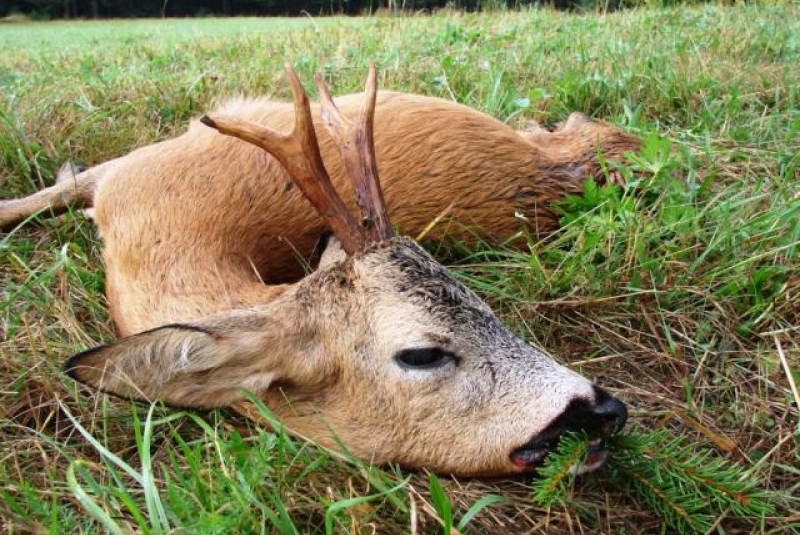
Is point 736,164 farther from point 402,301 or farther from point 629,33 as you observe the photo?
point 629,33

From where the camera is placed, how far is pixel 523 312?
2.98 metres

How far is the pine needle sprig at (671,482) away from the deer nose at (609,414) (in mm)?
32

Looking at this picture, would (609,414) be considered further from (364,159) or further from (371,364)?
(364,159)

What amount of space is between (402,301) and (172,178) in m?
1.43

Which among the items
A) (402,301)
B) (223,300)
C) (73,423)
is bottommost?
(73,423)

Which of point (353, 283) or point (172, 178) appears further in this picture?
point (172, 178)

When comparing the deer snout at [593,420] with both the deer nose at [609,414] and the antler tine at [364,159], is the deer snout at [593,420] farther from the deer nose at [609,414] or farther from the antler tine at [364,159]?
the antler tine at [364,159]

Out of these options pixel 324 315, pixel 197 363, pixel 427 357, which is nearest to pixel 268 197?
pixel 324 315

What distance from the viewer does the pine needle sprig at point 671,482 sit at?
1.95 meters

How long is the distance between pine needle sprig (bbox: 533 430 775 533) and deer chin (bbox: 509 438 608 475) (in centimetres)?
3

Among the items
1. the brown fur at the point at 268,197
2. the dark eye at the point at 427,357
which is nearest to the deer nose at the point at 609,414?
the dark eye at the point at 427,357

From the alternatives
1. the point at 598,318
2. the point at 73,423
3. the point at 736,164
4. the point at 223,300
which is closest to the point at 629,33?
the point at 736,164

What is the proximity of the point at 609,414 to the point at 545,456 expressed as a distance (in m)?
0.21

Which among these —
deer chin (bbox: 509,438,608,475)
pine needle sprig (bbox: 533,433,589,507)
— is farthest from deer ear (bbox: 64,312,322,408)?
pine needle sprig (bbox: 533,433,589,507)
